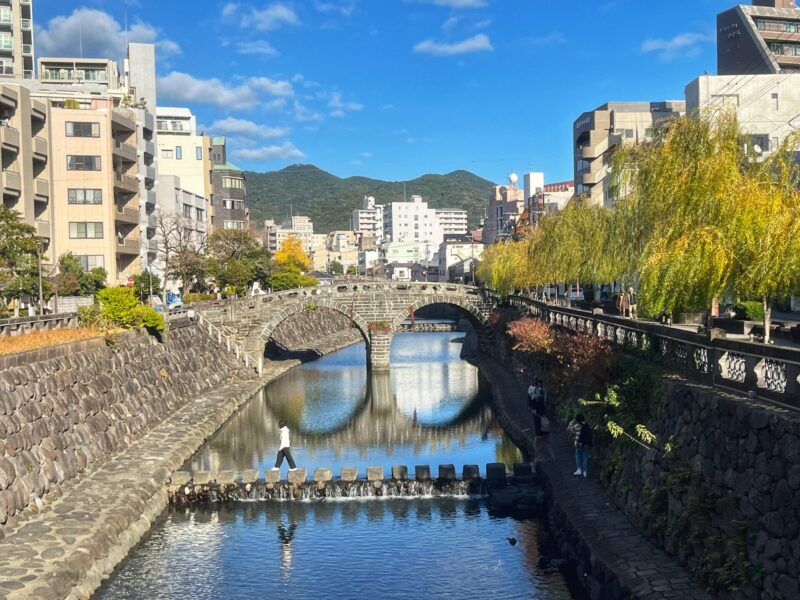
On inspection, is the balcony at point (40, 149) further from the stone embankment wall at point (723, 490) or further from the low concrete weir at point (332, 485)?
the stone embankment wall at point (723, 490)

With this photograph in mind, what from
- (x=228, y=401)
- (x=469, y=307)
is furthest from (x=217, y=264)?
(x=228, y=401)

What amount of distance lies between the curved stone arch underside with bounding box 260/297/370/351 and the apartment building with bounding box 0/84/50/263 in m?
13.7

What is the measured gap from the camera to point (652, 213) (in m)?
22.3

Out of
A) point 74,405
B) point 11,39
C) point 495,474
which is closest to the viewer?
point 495,474

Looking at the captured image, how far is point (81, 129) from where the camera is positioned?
53281mm

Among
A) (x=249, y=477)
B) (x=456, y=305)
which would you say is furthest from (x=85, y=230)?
(x=249, y=477)

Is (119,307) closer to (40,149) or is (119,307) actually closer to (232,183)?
(40,149)

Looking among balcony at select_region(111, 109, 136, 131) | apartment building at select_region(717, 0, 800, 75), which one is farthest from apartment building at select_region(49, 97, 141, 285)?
apartment building at select_region(717, 0, 800, 75)

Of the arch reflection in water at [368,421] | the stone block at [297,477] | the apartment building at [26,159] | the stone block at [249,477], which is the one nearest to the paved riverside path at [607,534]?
the arch reflection in water at [368,421]

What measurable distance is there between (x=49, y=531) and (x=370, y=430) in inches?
Result: 831

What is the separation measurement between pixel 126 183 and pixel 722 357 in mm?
49077

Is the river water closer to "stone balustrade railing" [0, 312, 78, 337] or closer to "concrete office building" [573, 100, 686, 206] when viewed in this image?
"stone balustrade railing" [0, 312, 78, 337]

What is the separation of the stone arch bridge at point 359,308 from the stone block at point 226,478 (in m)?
26.4

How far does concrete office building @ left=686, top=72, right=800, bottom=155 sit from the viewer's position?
4991cm
